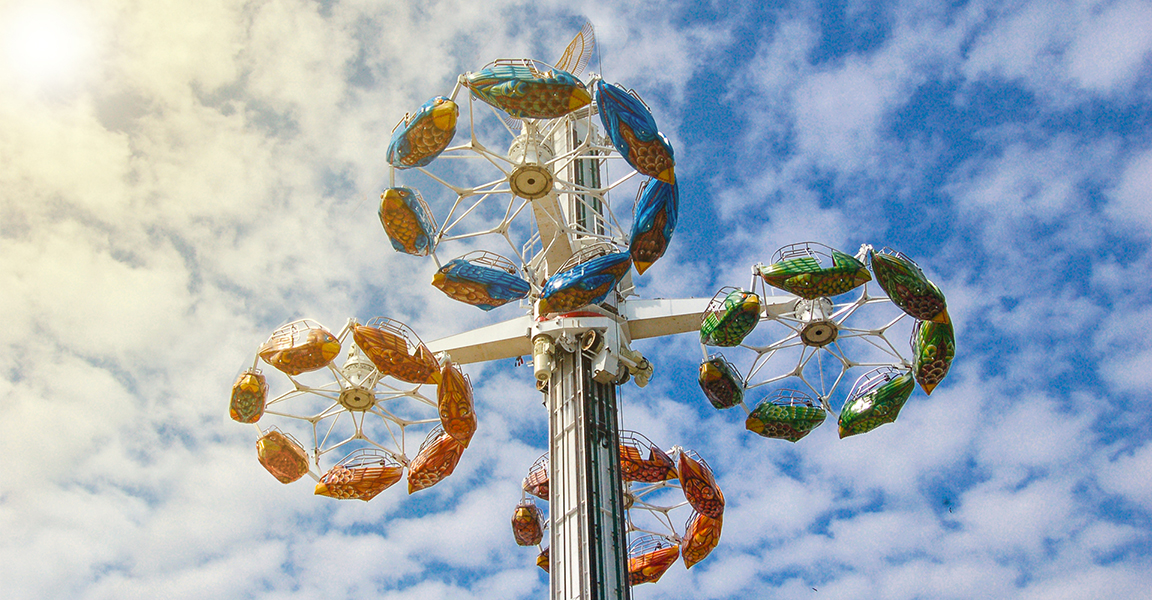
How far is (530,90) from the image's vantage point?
17734 mm

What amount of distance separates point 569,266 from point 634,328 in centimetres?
357

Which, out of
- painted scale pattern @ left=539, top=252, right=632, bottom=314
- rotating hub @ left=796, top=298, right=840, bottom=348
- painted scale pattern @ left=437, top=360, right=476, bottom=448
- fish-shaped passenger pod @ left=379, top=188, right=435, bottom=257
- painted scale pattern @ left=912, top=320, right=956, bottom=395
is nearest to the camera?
painted scale pattern @ left=539, top=252, right=632, bottom=314

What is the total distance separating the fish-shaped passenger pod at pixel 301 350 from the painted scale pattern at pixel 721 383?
8.05 metres

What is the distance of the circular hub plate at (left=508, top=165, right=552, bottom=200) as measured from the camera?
20.4 metres

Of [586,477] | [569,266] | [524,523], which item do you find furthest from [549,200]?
[524,523]

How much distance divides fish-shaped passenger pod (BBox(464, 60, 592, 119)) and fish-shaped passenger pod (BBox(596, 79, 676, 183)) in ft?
1.23

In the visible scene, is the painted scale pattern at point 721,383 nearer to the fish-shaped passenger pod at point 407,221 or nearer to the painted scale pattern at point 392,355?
the painted scale pattern at point 392,355

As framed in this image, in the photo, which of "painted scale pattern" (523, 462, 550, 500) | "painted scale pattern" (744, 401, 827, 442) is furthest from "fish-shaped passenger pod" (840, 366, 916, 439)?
"painted scale pattern" (523, 462, 550, 500)

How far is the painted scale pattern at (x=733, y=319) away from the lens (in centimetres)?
2055

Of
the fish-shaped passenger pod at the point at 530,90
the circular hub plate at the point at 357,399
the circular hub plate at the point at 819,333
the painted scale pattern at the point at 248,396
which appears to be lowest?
the painted scale pattern at the point at 248,396

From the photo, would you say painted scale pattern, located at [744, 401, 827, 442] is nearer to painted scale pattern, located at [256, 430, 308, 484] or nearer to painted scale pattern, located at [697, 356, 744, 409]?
painted scale pattern, located at [697, 356, 744, 409]

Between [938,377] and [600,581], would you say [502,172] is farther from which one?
[938,377]

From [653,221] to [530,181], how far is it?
274 centimetres

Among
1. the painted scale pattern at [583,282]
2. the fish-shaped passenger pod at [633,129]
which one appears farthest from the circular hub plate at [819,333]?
the fish-shaped passenger pod at [633,129]
